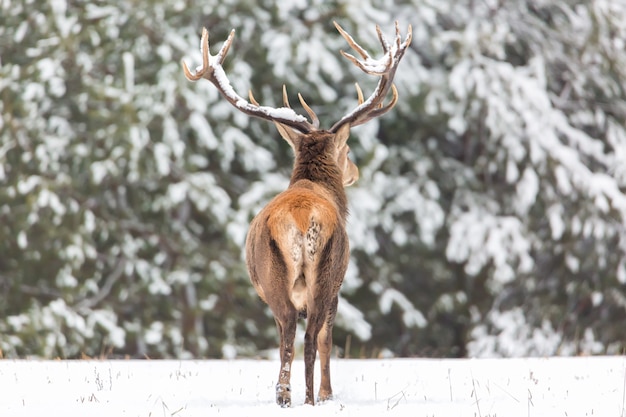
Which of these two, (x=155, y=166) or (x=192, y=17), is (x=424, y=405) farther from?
(x=192, y=17)

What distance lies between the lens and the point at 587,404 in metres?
5.43

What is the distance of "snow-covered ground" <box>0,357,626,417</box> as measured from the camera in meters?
5.12

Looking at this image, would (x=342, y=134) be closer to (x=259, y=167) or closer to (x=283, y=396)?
(x=283, y=396)

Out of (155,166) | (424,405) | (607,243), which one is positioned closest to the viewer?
(424,405)

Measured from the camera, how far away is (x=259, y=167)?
1441 cm

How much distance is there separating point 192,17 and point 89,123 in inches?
82.6

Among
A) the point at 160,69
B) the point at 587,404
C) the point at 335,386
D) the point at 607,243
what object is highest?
the point at 587,404

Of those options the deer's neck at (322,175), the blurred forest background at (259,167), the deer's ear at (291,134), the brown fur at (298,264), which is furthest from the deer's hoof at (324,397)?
the blurred forest background at (259,167)

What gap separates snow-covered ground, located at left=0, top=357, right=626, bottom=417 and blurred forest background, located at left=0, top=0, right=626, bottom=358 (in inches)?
253

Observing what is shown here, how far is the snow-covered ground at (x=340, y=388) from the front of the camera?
5117 millimetres

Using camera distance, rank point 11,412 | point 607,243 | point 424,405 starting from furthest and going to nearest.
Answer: point 607,243, point 424,405, point 11,412

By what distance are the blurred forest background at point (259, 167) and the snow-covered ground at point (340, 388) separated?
6417 millimetres

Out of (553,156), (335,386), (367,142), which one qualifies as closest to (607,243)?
(553,156)

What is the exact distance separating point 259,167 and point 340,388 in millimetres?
8293
